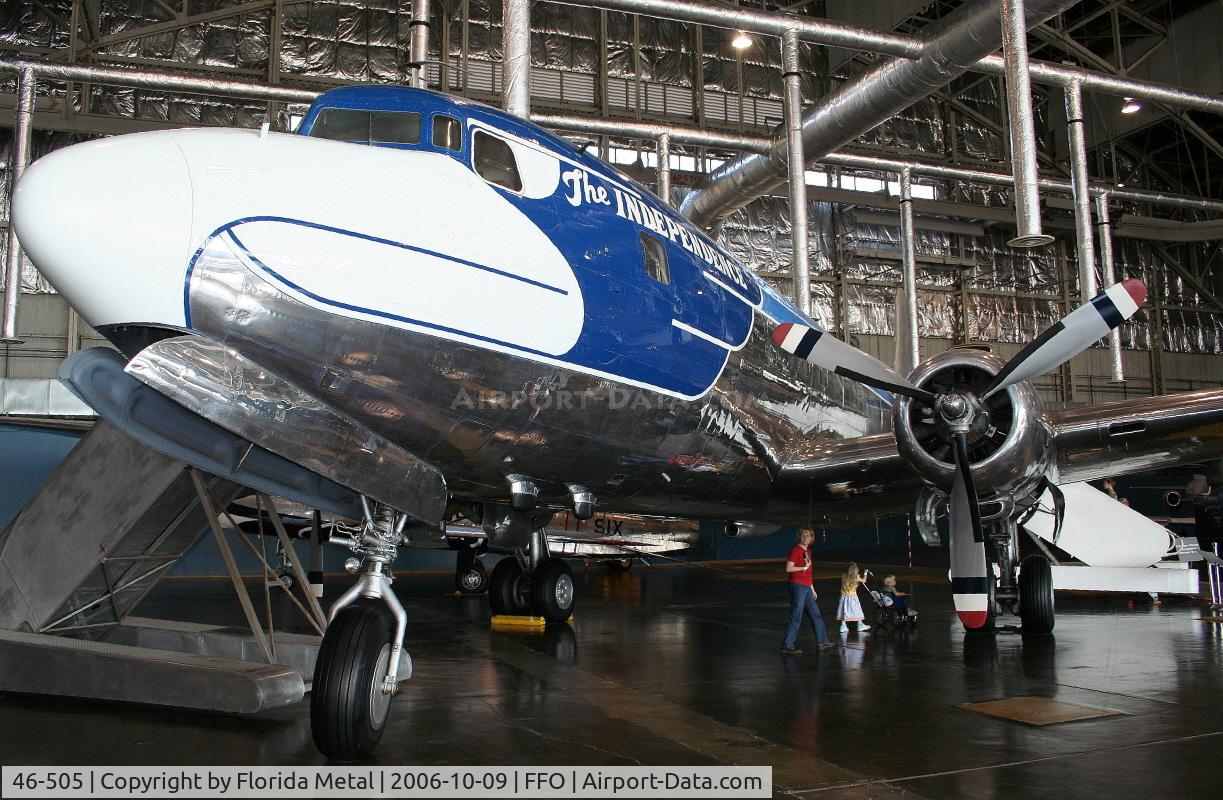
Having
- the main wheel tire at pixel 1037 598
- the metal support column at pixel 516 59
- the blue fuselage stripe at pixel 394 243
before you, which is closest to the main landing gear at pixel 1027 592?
the main wheel tire at pixel 1037 598

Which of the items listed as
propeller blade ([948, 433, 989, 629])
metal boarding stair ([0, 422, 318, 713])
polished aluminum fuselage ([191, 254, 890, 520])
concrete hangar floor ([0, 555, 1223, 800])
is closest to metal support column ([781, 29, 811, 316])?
polished aluminum fuselage ([191, 254, 890, 520])

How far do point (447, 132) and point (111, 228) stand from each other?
2.05m

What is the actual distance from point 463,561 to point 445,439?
46.5 ft

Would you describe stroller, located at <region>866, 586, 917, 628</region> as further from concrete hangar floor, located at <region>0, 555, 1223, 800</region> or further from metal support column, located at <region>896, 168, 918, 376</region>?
metal support column, located at <region>896, 168, 918, 376</region>

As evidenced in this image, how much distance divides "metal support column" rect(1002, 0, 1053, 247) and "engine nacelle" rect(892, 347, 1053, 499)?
5.87ft

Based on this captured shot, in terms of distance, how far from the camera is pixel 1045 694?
23.4 feet

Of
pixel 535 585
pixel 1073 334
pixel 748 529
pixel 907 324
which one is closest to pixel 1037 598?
pixel 748 529

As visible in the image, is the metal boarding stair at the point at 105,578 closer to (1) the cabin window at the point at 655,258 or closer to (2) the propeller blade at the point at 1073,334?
(1) the cabin window at the point at 655,258

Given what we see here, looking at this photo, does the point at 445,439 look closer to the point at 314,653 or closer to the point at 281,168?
the point at 281,168

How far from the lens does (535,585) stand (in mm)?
12672

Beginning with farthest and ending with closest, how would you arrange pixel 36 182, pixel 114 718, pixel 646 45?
Result: pixel 646 45 < pixel 114 718 < pixel 36 182

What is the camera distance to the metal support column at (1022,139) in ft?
29.5

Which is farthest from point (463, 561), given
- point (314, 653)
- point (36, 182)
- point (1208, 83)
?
point (1208, 83)

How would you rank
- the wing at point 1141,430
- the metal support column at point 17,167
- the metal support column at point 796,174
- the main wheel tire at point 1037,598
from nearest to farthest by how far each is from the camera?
the wing at point 1141,430
the main wheel tire at point 1037,598
the metal support column at point 796,174
the metal support column at point 17,167
